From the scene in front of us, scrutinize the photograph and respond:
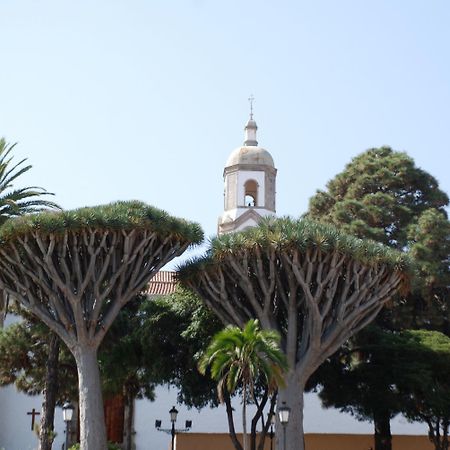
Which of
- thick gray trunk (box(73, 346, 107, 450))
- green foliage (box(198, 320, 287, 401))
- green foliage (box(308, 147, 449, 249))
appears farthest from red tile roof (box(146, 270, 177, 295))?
green foliage (box(198, 320, 287, 401))

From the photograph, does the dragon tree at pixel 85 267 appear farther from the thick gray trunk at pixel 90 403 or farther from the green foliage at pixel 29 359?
the green foliage at pixel 29 359

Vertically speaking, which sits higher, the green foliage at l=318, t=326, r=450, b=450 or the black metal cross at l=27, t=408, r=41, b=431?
the green foliage at l=318, t=326, r=450, b=450

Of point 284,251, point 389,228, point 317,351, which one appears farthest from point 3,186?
point 389,228

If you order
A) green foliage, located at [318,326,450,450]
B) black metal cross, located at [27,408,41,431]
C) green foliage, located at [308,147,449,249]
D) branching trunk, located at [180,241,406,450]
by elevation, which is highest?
green foliage, located at [308,147,449,249]

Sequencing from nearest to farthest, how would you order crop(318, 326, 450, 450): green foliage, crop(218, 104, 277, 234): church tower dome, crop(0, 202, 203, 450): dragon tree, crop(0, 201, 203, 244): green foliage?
crop(0, 201, 203, 244): green foliage, crop(0, 202, 203, 450): dragon tree, crop(318, 326, 450, 450): green foliage, crop(218, 104, 277, 234): church tower dome

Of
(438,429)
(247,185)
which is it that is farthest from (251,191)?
(438,429)

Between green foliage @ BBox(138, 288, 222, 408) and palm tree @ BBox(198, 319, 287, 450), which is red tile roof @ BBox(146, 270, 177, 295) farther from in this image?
palm tree @ BBox(198, 319, 287, 450)

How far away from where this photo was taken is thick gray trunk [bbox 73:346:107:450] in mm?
19891

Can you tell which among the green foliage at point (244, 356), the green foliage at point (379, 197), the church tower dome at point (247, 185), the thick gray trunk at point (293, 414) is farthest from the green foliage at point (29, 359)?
the church tower dome at point (247, 185)

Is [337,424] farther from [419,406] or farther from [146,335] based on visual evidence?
[146,335]

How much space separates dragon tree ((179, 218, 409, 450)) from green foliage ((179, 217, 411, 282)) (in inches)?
0.9

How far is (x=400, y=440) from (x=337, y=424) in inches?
95.5

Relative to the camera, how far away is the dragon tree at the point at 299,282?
66.5 feet

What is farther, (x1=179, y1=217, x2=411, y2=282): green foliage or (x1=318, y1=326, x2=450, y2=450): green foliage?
(x1=318, y1=326, x2=450, y2=450): green foliage
